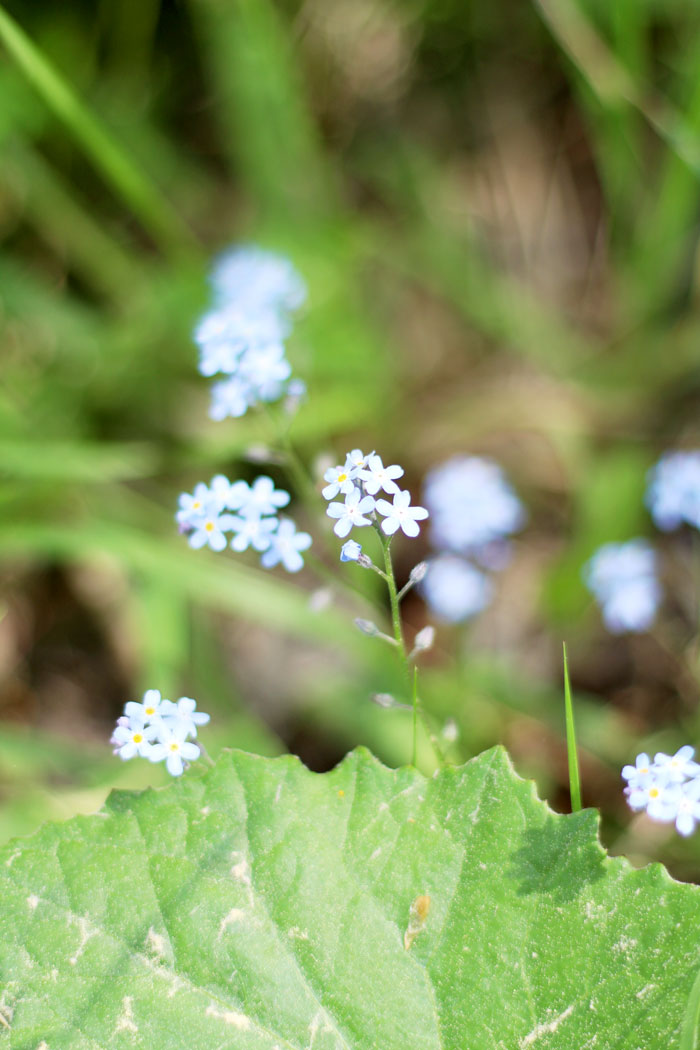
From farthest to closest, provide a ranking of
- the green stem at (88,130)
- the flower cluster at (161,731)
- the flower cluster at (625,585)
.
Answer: the flower cluster at (625,585) → the green stem at (88,130) → the flower cluster at (161,731)

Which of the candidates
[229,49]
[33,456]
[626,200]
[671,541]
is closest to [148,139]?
[229,49]

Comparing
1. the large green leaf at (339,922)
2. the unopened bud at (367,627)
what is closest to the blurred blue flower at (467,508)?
the unopened bud at (367,627)

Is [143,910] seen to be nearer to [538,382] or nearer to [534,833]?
[534,833]

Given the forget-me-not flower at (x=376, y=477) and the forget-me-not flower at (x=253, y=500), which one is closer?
the forget-me-not flower at (x=376, y=477)

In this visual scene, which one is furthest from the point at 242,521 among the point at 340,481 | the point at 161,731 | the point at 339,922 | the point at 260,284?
the point at 260,284

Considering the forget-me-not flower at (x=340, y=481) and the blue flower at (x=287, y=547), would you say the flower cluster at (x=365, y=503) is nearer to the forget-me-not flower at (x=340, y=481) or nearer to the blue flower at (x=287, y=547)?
the forget-me-not flower at (x=340, y=481)

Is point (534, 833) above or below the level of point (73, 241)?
below
